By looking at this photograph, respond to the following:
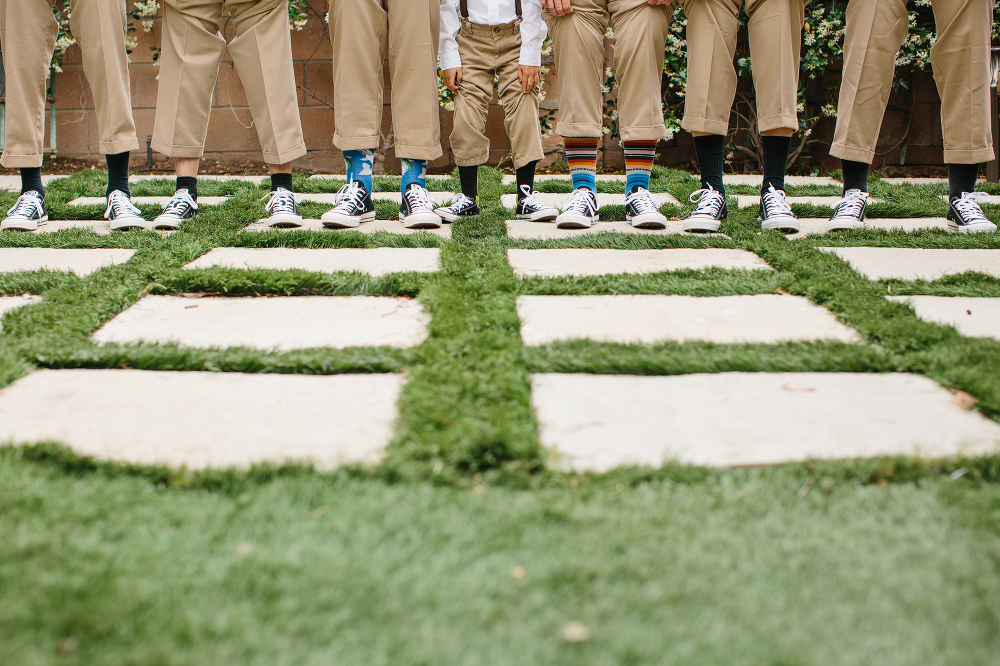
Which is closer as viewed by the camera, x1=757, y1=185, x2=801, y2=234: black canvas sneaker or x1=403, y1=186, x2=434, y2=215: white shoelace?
x1=757, y1=185, x2=801, y2=234: black canvas sneaker

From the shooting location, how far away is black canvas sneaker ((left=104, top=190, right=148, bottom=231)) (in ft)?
8.45

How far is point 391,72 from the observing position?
272 cm

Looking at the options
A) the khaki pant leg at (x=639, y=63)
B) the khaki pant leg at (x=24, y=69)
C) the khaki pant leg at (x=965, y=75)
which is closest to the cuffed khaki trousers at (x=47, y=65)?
the khaki pant leg at (x=24, y=69)

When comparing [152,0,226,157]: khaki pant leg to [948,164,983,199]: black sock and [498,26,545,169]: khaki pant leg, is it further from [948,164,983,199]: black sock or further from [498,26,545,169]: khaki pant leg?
[948,164,983,199]: black sock

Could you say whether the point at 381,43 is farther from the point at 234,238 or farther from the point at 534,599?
the point at 534,599

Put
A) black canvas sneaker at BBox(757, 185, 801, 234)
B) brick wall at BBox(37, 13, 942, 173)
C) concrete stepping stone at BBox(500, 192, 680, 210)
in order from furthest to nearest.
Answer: brick wall at BBox(37, 13, 942, 173) < concrete stepping stone at BBox(500, 192, 680, 210) < black canvas sneaker at BBox(757, 185, 801, 234)

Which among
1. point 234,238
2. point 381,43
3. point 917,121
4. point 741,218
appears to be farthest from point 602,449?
point 917,121

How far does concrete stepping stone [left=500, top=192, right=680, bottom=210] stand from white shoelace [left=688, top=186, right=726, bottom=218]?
0.47 m

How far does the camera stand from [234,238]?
2371mm

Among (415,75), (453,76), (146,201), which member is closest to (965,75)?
(453,76)

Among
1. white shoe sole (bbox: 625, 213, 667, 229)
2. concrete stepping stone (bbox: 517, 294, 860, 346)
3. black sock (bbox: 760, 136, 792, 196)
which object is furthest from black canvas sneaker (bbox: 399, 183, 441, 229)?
black sock (bbox: 760, 136, 792, 196)

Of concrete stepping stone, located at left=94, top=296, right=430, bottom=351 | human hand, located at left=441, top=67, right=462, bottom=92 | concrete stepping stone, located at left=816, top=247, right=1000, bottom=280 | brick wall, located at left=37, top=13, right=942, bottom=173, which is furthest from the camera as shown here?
brick wall, located at left=37, top=13, right=942, bottom=173

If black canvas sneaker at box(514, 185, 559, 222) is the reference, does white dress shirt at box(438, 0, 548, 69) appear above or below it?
above

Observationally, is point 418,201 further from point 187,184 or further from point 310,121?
point 310,121
